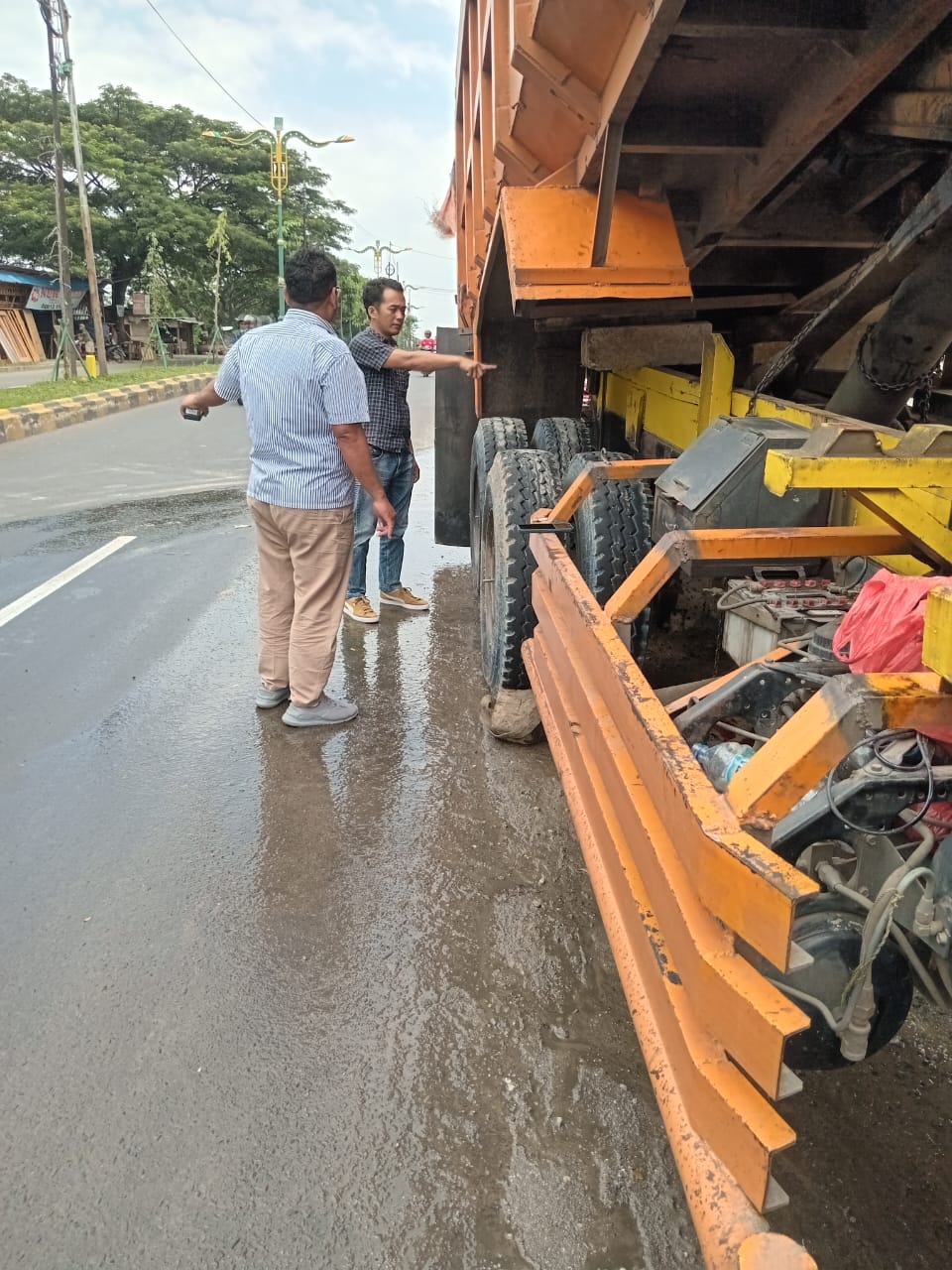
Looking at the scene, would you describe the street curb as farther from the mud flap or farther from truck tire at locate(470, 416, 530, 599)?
truck tire at locate(470, 416, 530, 599)

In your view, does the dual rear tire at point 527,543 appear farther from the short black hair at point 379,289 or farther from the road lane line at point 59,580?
the road lane line at point 59,580

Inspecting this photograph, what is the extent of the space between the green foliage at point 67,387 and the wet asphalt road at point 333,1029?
38.7 ft

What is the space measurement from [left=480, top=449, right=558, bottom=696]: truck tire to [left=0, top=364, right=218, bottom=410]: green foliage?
11592 millimetres

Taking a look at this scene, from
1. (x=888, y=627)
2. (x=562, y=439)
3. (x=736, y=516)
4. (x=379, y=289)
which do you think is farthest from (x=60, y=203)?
(x=888, y=627)

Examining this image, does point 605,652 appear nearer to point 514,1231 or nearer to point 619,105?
point 514,1231

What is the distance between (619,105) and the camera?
8.00 feet

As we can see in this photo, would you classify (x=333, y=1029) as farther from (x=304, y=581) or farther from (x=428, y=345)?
(x=428, y=345)

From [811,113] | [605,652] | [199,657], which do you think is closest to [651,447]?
[811,113]

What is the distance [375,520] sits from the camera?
483 centimetres

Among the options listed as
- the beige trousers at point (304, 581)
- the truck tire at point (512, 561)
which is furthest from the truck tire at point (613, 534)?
the beige trousers at point (304, 581)

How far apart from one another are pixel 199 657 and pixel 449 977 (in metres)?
2.56

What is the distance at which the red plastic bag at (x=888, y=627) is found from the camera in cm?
160

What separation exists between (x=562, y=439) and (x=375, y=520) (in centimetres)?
106

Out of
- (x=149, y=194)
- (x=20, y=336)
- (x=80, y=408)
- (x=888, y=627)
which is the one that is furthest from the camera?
(x=20, y=336)
